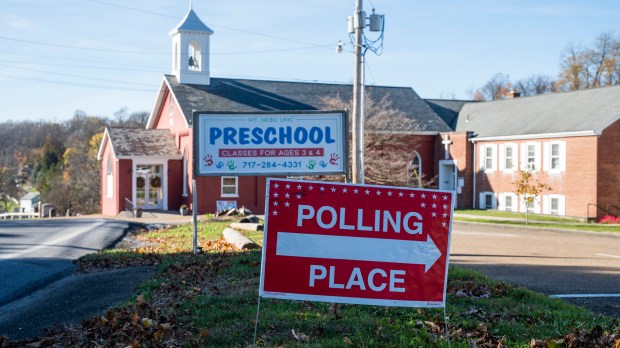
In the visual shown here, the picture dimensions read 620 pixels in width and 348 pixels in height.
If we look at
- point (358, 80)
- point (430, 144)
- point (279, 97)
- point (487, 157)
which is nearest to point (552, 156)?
point (487, 157)

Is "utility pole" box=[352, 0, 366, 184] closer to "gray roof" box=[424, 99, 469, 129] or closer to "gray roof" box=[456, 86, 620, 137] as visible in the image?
"gray roof" box=[456, 86, 620, 137]

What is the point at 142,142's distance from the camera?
136ft

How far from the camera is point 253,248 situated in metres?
16.0

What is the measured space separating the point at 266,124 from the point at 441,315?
6879mm

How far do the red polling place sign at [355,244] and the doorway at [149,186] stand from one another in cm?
3509

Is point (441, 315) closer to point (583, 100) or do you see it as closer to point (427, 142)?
point (583, 100)

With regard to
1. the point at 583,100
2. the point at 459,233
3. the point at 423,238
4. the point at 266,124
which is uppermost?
the point at 583,100

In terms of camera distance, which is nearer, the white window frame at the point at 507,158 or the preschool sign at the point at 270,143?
the preschool sign at the point at 270,143

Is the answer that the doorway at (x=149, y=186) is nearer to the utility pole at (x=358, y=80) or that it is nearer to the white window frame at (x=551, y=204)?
the white window frame at (x=551, y=204)

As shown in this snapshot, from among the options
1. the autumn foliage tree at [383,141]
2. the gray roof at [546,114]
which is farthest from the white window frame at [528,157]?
the autumn foliage tree at [383,141]

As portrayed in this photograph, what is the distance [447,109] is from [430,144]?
5.00 m

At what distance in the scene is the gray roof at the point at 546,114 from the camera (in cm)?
3562

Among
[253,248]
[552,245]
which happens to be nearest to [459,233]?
[552,245]

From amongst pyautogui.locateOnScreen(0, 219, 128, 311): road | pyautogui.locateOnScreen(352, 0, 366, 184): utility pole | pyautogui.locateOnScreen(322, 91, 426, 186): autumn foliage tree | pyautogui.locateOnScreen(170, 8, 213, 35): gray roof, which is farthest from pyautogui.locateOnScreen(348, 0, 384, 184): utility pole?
pyautogui.locateOnScreen(170, 8, 213, 35): gray roof
